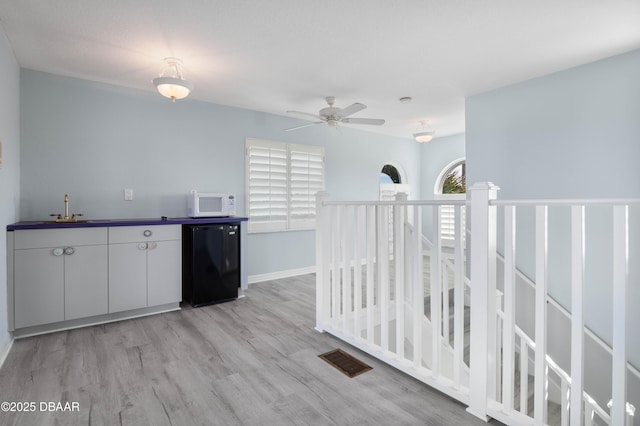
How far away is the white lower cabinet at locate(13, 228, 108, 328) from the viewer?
266 cm

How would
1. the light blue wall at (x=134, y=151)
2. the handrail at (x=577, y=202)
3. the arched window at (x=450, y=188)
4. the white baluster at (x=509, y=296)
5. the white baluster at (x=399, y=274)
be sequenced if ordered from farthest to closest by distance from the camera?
the arched window at (x=450, y=188)
the light blue wall at (x=134, y=151)
the white baluster at (x=399, y=274)
the white baluster at (x=509, y=296)
the handrail at (x=577, y=202)

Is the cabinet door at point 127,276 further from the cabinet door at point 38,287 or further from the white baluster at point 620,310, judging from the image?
the white baluster at point 620,310

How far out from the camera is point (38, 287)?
272 centimetres

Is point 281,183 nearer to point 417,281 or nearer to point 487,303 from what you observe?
point 417,281

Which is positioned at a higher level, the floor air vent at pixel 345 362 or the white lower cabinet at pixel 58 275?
the white lower cabinet at pixel 58 275

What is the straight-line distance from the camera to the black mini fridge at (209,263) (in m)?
3.48

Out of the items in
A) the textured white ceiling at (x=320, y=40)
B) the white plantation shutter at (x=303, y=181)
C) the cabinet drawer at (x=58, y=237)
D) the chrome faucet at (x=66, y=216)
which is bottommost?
the cabinet drawer at (x=58, y=237)

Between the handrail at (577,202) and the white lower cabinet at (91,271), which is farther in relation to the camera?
the white lower cabinet at (91,271)

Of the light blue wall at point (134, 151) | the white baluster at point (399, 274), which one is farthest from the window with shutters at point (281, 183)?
the white baluster at point (399, 274)

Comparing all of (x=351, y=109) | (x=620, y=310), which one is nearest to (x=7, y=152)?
(x=351, y=109)

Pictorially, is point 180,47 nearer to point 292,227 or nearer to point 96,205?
point 96,205

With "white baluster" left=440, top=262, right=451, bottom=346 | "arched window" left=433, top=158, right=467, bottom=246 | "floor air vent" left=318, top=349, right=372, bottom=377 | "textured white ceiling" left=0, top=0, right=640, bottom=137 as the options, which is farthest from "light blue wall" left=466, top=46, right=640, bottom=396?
"arched window" left=433, top=158, right=467, bottom=246

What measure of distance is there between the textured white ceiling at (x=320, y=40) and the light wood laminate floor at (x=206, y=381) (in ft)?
7.95

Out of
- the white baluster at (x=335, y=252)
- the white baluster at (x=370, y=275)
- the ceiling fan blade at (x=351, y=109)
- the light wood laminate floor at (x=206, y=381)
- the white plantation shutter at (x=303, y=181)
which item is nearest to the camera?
the light wood laminate floor at (x=206, y=381)
